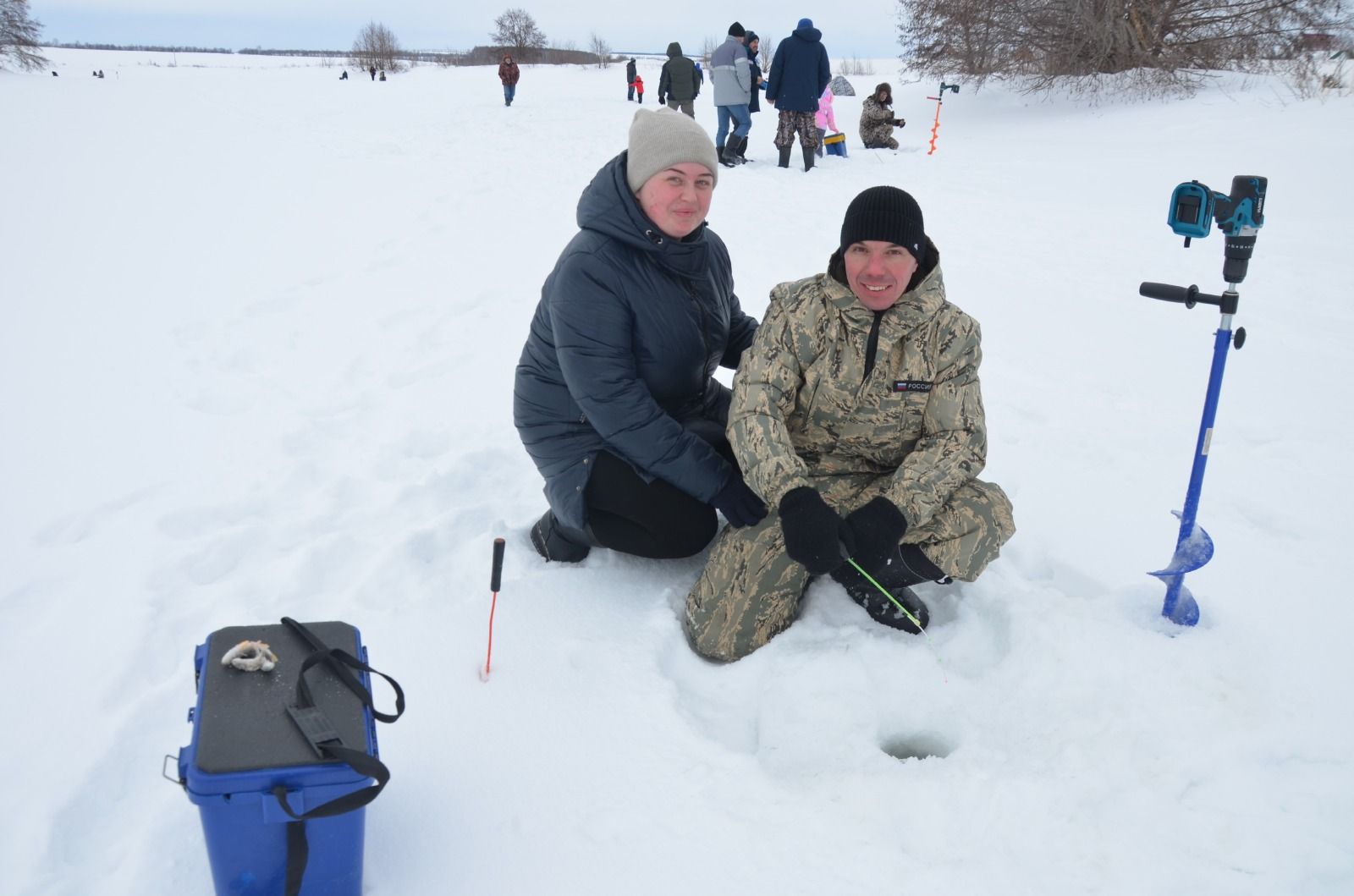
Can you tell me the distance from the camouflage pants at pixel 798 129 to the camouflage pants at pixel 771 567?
326 inches

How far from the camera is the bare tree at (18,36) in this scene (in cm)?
2559

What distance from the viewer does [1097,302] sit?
511 centimetres

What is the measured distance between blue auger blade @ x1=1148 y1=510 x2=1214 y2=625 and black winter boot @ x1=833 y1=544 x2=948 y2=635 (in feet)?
1.93

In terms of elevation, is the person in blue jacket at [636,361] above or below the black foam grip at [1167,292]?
below

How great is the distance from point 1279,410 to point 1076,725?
96.2 inches

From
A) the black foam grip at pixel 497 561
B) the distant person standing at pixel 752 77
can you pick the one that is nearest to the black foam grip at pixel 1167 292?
the black foam grip at pixel 497 561

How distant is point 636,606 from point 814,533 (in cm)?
71

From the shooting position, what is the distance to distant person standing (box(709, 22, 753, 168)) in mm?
10312

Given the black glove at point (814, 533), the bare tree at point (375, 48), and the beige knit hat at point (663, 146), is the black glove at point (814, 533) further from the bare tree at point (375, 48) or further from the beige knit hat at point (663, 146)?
the bare tree at point (375, 48)

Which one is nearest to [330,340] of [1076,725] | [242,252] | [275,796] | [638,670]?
[242,252]

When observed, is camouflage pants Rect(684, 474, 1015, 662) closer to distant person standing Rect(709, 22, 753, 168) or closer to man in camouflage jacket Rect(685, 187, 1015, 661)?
man in camouflage jacket Rect(685, 187, 1015, 661)

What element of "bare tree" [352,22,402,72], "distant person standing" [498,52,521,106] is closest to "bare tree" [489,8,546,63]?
"bare tree" [352,22,402,72]

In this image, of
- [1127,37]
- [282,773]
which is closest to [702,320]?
[282,773]

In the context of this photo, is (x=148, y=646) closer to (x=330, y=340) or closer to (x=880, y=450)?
(x=880, y=450)
